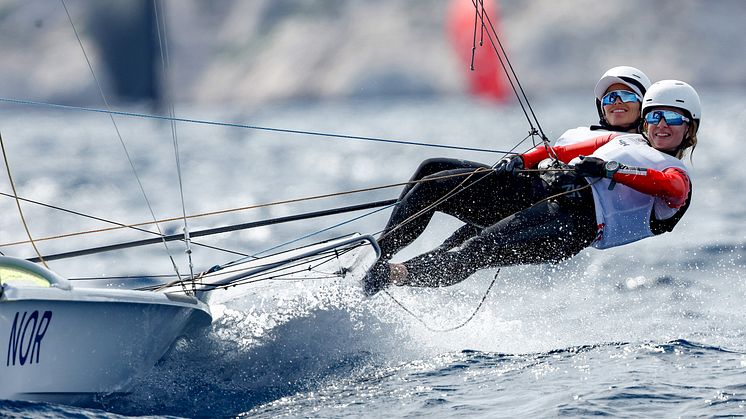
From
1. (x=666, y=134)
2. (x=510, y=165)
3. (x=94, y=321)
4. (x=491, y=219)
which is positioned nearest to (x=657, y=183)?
(x=666, y=134)

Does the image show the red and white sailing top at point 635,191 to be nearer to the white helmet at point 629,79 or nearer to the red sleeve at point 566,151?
the red sleeve at point 566,151

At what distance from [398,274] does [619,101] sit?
115 centimetres

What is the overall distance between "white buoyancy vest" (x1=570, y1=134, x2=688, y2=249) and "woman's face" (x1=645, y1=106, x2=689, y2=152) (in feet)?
0.13

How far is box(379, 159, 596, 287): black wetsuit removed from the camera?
12.3 feet

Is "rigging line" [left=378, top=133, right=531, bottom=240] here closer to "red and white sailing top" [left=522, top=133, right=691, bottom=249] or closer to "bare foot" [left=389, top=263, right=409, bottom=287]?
"bare foot" [left=389, top=263, right=409, bottom=287]

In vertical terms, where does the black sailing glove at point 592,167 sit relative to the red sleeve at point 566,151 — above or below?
below

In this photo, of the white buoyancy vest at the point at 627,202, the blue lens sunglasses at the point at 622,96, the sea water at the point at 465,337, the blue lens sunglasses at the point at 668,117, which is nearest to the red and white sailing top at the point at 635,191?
the white buoyancy vest at the point at 627,202

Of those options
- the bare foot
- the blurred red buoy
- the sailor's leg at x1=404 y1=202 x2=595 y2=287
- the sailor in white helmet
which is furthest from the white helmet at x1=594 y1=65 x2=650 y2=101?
the blurred red buoy

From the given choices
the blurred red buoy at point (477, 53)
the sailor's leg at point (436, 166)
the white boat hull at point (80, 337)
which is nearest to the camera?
the white boat hull at point (80, 337)

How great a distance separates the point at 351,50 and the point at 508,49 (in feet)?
25.4

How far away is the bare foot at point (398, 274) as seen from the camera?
3705mm

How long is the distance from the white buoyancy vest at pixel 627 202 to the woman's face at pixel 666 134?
0.13 ft

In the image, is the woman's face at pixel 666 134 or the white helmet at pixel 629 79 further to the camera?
the white helmet at pixel 629 79

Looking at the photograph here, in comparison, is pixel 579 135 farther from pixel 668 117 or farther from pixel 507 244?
pixel 507 244
